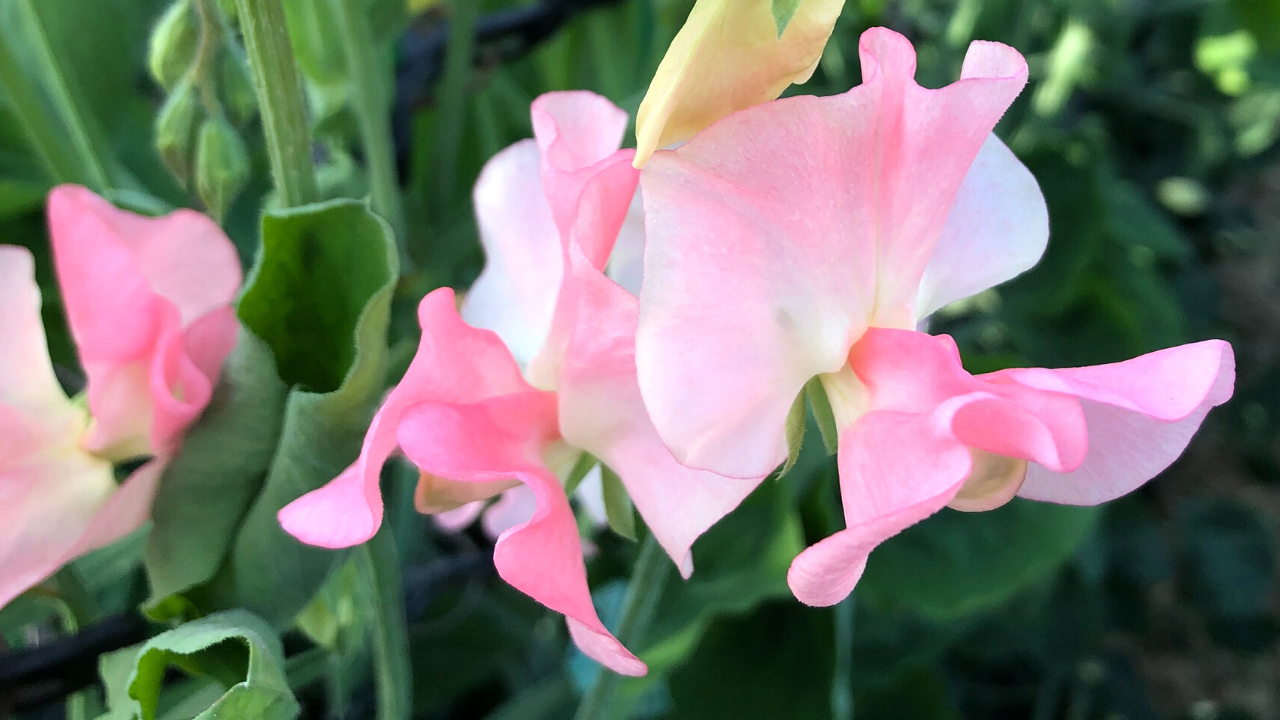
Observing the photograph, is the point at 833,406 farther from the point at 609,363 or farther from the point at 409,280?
the point at 409,280

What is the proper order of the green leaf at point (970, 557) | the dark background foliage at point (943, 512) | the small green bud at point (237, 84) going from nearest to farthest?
the small green bud at point (237, 84), the dark background foliage at point (943, 512), the green leaf at point (970, 557)

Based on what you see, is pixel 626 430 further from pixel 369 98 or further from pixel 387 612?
pixel 369 98

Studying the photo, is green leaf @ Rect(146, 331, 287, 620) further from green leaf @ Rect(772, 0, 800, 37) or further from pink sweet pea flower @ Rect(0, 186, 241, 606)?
green leaf @ Rect(772, 0, 800, 37)

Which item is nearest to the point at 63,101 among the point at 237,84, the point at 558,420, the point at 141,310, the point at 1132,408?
the point at 237,84

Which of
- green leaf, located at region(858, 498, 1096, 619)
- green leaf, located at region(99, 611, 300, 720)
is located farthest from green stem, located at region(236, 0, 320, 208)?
green leaf, located at region(858, 498, 1096, 619)

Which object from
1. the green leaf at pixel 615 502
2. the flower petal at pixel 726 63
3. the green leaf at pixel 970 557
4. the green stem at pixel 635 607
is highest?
the flower petal at pixel 726 63

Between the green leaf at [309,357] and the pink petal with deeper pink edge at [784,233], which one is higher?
the pink petal with deeper pink edge at [784,233]

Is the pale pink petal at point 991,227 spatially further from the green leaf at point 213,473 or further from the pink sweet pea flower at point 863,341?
the green leaf at point 213,473

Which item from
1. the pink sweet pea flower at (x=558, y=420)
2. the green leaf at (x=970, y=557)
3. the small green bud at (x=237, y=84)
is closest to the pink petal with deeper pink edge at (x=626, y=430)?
the pink sweet pea flower at (x=558, y=420)
